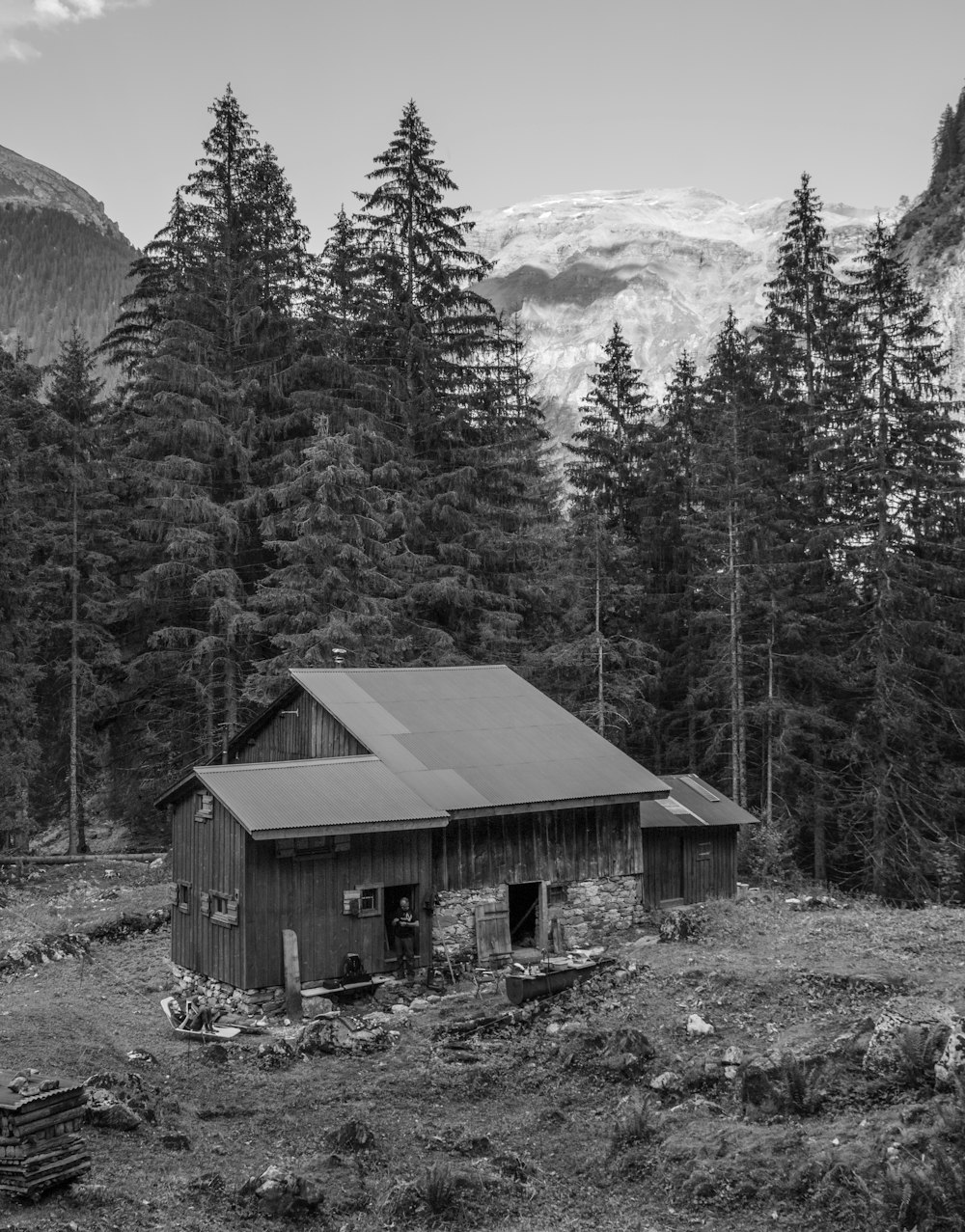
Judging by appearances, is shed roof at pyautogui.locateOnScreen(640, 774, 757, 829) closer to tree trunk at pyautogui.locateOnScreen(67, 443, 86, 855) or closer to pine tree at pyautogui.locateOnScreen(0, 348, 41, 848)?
pine tree at pyautogui.locateOnScreen(0, 348, 41, 848)

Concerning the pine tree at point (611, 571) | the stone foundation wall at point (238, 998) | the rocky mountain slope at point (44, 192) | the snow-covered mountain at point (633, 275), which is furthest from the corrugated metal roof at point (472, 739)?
the rocky mountain slope at point (44, 192)

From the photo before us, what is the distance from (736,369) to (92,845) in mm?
Answer: 32046

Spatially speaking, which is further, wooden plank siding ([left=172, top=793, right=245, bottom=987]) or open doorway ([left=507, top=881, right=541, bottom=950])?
open doorway ([left=507, top=881, right=541, bottom=950])

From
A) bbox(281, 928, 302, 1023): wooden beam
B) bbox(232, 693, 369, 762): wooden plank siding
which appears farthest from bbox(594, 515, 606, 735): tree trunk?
bbox(281, 928, 302, 1023): wooden beam

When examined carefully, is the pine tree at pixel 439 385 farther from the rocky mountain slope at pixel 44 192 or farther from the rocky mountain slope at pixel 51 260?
the rocky mountain slope at pixel 44 192

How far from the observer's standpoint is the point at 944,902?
32.0 meters

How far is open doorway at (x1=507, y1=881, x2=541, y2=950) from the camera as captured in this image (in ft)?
74.5

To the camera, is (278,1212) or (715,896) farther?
(715,896)

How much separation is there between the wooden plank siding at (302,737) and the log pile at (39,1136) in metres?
11.9

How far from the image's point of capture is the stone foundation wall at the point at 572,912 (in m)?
21.0

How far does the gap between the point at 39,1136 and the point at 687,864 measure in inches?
700

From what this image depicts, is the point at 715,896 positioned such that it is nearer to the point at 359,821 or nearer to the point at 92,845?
the point at 359,821

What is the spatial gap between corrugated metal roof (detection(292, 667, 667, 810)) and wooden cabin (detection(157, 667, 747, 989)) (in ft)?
0.15

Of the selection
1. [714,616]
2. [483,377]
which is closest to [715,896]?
[714,616]
